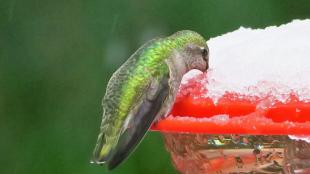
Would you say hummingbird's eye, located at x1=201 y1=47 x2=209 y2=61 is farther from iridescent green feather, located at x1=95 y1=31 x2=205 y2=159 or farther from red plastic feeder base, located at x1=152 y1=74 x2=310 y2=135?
red plastic feeder base, located at x1=152 y1=74 x2=310 y2=135

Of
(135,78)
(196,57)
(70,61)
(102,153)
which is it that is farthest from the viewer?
(70,61)

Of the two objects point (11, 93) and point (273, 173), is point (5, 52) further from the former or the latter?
point (273, 173)

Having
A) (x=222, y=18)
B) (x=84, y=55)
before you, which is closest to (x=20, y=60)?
(x=84, y=55)

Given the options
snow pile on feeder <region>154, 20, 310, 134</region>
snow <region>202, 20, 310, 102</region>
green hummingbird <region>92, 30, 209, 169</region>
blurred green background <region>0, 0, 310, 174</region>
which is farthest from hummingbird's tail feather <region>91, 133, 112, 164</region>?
blurred green background <region>0, 0, 310, 174</region>

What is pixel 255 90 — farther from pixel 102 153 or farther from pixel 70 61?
pixel 70 61

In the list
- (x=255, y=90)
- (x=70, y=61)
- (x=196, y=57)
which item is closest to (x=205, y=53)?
(x=196, y=57)

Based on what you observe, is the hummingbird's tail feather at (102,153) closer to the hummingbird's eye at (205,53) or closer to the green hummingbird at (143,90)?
the green hummingbird at (143,90)
